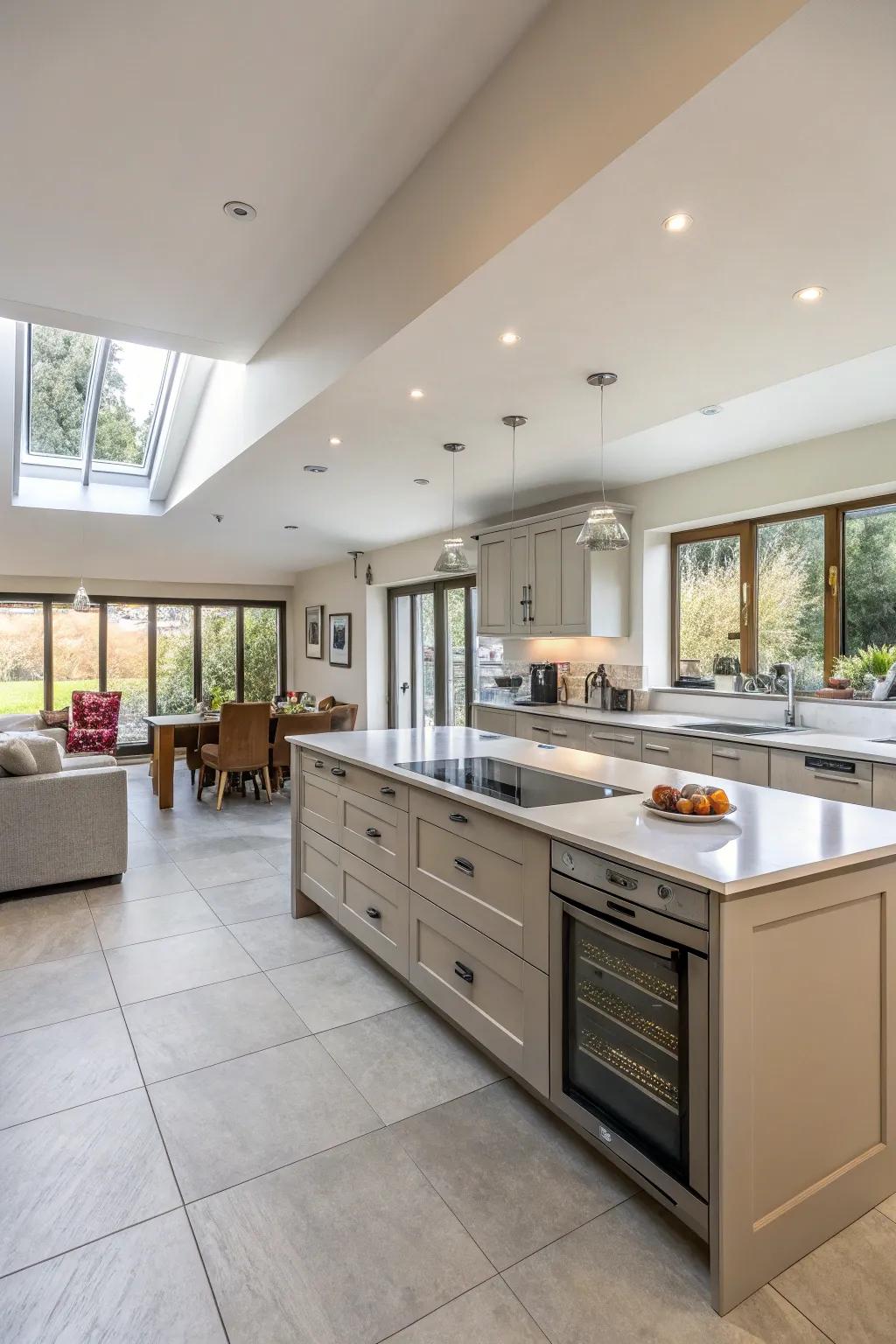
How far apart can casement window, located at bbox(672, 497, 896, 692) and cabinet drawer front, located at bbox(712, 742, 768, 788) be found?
955mm

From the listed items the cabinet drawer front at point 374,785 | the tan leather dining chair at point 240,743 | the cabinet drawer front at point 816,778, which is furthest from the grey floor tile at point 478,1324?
the tan leather dining chair at point 240,743

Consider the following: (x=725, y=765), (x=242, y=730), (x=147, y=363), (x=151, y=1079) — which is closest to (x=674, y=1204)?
(x=151, y=1079)

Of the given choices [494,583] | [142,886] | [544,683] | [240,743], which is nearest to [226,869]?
[142,886]

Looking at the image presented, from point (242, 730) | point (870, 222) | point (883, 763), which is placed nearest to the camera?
point (870, 222)

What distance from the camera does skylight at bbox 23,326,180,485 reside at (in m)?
5.66

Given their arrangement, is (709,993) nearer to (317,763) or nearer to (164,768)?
(317,763)

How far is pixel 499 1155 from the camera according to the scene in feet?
6.38

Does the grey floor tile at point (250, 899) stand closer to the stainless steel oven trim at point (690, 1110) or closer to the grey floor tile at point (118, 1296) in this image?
the grey floor tile at point (118, 1296)

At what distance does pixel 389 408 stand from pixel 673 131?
220 cm

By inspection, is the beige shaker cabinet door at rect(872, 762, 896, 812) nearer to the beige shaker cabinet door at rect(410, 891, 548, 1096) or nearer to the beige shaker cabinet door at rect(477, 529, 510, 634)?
the beige shaker cabinet door at rect(410, 891, 548, 1096)

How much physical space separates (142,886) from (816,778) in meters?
3.67

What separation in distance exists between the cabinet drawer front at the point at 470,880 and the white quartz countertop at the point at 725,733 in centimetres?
184

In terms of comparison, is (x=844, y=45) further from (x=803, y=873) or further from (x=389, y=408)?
(x=389, y=408)

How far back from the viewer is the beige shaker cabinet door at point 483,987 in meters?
2.01
